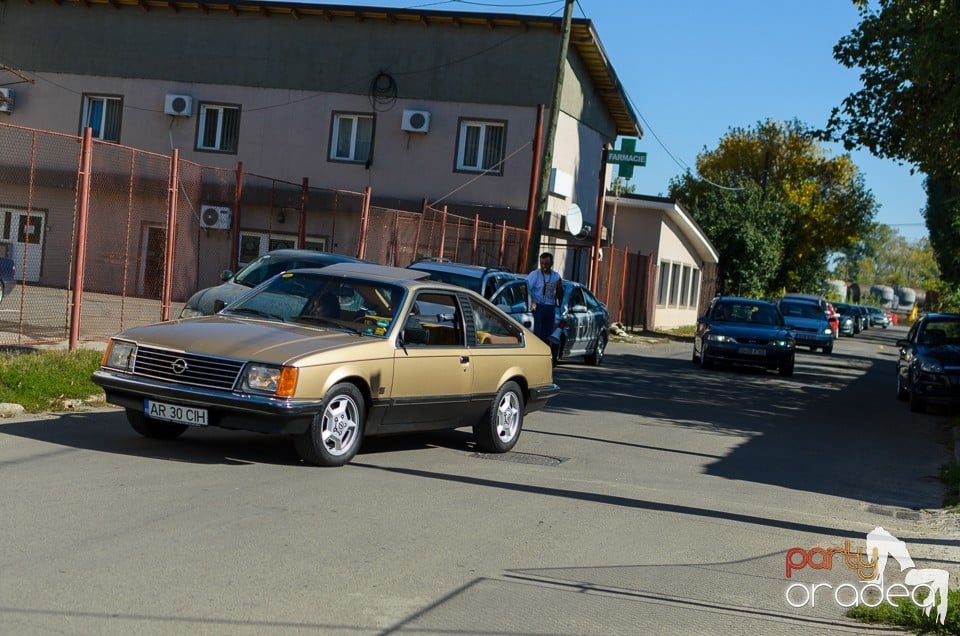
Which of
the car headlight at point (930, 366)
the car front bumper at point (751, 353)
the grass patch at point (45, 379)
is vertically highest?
the car headlight at point (930, 366)

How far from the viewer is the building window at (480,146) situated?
32.2 meters

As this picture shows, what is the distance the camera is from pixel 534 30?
103 ft

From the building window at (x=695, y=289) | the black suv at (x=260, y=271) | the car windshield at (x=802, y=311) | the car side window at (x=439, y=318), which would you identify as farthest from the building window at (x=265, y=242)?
the building window at (x=695, y=289)

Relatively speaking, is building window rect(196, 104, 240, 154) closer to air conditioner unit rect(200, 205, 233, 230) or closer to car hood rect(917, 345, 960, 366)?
air conditioner unit rect(200, 205, 233, 230)

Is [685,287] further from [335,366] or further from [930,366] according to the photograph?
[335,366]

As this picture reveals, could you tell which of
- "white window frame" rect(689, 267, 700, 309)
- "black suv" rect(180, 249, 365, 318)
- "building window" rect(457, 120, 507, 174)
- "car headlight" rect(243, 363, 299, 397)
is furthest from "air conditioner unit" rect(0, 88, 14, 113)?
"white window frame" rect(689, 267, 700, 309)

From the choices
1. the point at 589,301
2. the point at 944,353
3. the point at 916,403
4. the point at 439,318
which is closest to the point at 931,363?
the point at 944,353

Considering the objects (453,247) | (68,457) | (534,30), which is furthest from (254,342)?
(534,30)

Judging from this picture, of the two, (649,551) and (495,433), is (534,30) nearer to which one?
(495,433)

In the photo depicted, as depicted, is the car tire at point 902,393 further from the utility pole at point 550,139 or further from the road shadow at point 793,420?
the utility pole at point 550,139

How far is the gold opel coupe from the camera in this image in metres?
8.45

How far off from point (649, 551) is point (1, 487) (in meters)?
4.07

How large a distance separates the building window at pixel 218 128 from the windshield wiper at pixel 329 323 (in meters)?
24.6

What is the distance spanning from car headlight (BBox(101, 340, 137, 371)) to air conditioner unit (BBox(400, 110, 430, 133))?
23.7m
